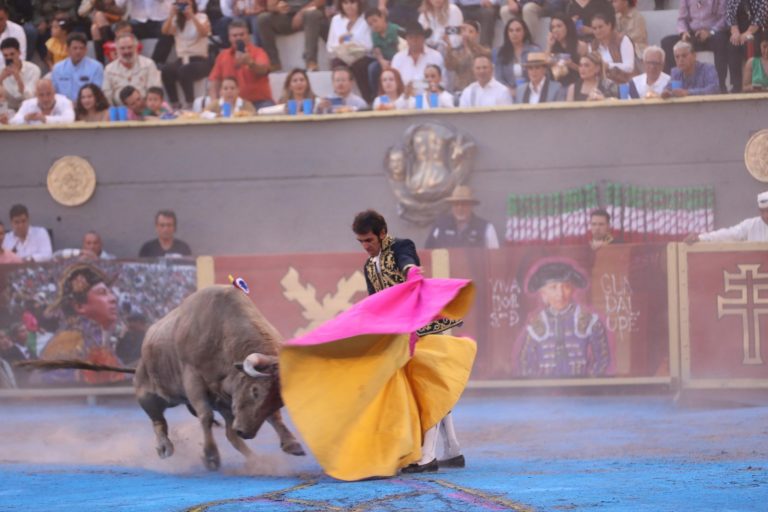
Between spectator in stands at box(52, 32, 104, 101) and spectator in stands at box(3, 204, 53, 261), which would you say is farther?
spectator in stands at box(52, 32, 104, 101)

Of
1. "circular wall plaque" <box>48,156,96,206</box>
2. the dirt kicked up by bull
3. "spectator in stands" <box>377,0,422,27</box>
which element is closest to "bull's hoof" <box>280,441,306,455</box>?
the dirt kicked up by bull

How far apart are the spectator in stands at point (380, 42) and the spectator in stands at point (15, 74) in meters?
3.89

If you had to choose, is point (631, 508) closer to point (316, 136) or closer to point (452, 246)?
point (452, 246)

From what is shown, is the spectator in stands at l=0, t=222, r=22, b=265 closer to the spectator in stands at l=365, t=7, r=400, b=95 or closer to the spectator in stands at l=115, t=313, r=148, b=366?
the spectator in stands at l=115, t=313, r=148, b=366

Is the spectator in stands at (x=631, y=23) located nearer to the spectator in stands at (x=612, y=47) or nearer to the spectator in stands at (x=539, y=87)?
the spectator in stands at (x=612, y=47)

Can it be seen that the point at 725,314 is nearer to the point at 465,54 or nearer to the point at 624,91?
the point at 624,91

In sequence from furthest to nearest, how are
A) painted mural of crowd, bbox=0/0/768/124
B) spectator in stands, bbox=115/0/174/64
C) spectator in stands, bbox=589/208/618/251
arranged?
1. spectator in stands, bbox=115/0/174/64
2. painted mural of crowd, bbox=0/0/768/124
3. spectator in stands, bbox=589/208/618/251

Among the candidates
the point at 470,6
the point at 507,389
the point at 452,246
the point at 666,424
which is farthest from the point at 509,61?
the point at 666,424

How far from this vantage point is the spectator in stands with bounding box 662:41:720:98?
1302 centimetres

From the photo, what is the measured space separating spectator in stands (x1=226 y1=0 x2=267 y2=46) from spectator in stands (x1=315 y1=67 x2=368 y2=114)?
119 cm

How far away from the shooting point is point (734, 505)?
218 inches

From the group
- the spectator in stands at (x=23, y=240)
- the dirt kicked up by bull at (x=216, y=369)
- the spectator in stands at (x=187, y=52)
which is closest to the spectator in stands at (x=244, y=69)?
the spectator in stands at (x=187, y=52)

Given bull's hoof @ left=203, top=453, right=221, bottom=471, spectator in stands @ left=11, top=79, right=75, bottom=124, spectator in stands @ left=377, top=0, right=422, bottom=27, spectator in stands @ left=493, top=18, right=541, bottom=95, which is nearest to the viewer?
bull's hoof @ left=203, top=453, right=221, bottom=471

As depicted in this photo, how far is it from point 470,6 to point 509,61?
0.79 metres
